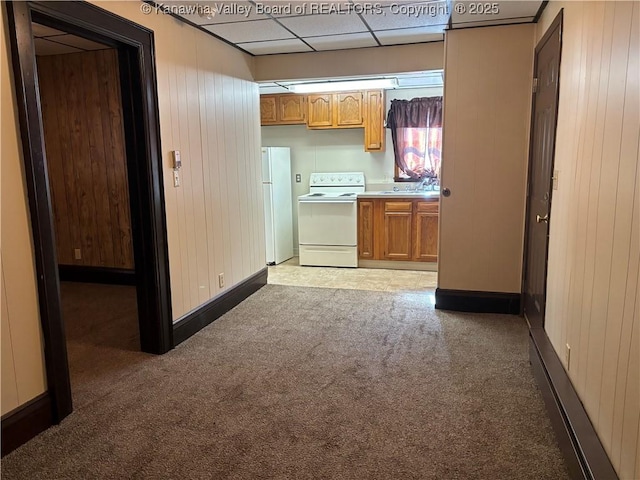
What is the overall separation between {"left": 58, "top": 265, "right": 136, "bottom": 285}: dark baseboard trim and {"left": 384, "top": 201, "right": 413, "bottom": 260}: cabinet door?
9.44ft

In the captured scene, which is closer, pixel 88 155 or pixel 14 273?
pixel 14 273

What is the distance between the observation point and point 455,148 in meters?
3.73

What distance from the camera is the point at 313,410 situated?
7.72 feet

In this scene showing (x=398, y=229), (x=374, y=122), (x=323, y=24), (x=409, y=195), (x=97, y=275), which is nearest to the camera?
(x=323, y=24)

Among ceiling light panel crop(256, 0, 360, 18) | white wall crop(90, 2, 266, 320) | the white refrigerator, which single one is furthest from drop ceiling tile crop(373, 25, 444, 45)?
the white refrigerator

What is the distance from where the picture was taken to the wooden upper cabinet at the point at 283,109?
6.02 meters

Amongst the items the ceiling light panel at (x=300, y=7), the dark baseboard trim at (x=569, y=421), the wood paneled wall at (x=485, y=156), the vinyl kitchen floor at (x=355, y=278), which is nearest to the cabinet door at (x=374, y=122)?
the vinyl kitchen floor at (x=355, y=278)

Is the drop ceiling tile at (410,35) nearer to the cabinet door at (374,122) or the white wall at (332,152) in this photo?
the cabinet door at (374,122)

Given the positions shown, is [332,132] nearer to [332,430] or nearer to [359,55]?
[359,55]

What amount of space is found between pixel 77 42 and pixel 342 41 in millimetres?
2304

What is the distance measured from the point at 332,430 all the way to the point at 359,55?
10.7ft

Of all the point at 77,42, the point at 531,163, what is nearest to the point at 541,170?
the point at 531,163

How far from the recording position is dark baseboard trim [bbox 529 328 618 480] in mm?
1617

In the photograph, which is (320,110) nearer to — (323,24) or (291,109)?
(291,109)
